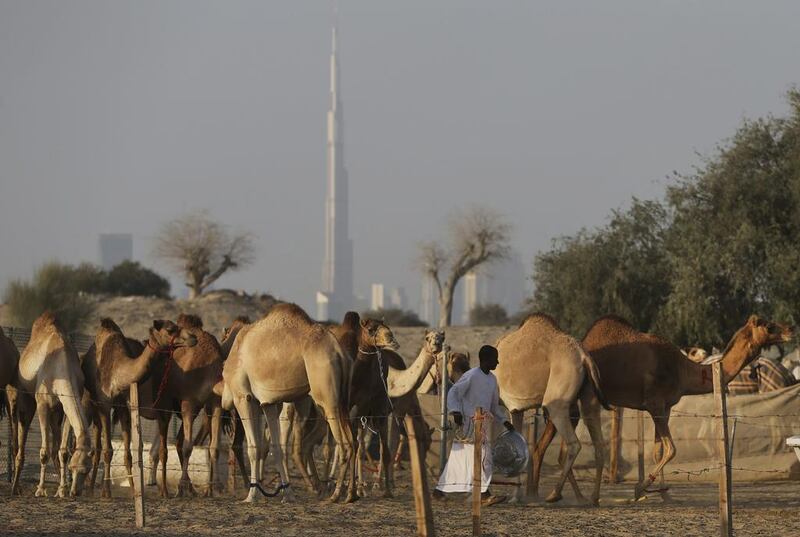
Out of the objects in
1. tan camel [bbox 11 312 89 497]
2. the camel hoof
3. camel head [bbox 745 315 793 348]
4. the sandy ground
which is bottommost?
the sandy ground

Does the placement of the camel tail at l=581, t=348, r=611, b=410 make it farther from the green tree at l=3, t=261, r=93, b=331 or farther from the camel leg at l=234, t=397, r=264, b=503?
the green tree at l=3, t=261, r=93, b=331

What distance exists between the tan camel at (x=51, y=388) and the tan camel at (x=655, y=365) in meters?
6.13

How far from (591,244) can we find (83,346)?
23875 mm

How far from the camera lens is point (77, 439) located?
16312mm

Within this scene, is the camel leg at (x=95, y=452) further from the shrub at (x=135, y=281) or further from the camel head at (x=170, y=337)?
the shrub at (x=135, y=281)

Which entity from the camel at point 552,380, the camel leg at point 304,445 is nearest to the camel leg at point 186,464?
the camel leg at point 304,445

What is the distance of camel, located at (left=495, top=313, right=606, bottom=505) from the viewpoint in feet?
54.2

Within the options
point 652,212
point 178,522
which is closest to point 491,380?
point 178,522

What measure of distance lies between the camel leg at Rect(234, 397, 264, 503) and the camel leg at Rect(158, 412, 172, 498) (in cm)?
109

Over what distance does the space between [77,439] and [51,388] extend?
0.92 m

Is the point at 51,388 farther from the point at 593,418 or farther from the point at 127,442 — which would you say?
the point at 593,418

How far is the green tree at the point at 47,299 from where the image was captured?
49750mm

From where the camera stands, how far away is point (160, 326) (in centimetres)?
1744

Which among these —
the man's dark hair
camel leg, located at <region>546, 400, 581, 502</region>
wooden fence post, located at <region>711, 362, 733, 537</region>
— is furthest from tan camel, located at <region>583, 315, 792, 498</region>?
wooden fence post, located at <region>711, 362, 733, 537</region>
